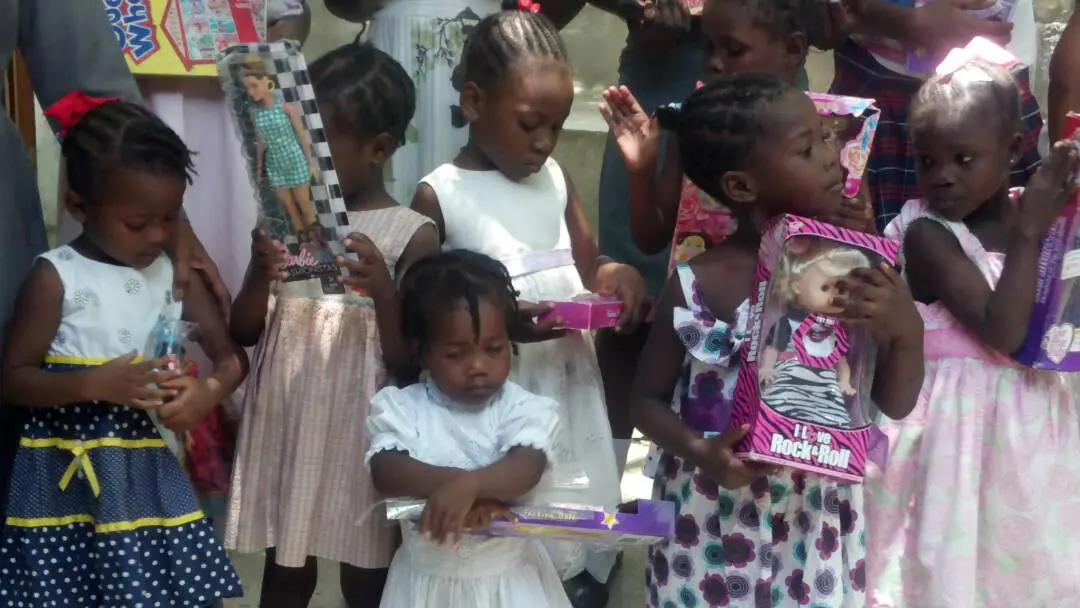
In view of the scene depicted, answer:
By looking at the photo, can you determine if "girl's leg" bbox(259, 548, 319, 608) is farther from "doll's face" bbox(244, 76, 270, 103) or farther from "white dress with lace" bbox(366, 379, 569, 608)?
"doll's face" bbox(244, 76, 270, 103)

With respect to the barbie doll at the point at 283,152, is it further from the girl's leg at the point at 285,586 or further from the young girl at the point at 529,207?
the girl's leg at the point at 285,586

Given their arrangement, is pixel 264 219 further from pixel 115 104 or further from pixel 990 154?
pixel 990 154

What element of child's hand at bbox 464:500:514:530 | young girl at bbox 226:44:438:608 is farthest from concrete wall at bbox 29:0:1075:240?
child's hand at bbox 464:500:514:530

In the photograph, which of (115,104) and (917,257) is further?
(917,257)

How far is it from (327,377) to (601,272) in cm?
59

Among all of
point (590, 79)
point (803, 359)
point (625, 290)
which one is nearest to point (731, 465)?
point (803, 359)

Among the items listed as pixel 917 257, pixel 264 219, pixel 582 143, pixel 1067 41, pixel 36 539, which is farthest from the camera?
pixel 582 143

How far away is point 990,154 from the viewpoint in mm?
2525

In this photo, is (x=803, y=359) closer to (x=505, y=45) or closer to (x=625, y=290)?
(x=625, y=290)

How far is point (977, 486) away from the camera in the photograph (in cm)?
247

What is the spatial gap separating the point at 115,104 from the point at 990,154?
1675mm

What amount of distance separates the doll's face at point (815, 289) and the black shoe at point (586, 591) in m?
1.27

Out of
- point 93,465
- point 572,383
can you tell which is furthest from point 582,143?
point 93,465

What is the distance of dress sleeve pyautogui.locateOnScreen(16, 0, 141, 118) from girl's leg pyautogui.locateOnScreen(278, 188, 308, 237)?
16.9 inches
